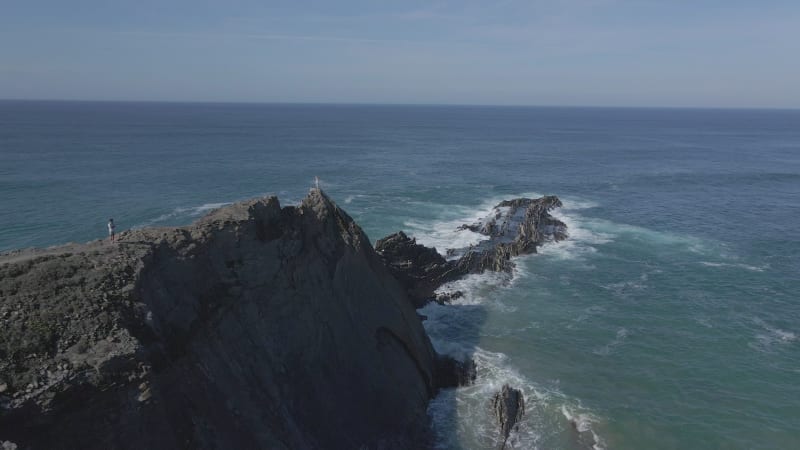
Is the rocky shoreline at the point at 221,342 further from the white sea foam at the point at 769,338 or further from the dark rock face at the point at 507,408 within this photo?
the white sea foam at the point at 769,338

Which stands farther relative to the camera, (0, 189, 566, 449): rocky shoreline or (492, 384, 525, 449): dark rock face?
(492, 384, 525, 449): dark rock face

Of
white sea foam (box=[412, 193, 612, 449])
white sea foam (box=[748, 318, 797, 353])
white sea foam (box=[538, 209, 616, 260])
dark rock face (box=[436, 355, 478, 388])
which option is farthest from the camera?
white sea foam (box=[538, 209, 616, 260])

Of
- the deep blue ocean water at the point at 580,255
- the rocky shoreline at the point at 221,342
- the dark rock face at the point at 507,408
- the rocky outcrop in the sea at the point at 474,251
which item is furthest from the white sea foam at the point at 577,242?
the dark rock face at the point at 507,408

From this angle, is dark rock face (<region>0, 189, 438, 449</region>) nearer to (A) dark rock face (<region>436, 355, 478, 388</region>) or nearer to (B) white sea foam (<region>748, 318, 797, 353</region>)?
(A) dark rock face (<region>436, 355, 478, 388</region>)

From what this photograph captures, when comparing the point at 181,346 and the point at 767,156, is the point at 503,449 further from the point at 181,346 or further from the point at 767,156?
the point at 767,156

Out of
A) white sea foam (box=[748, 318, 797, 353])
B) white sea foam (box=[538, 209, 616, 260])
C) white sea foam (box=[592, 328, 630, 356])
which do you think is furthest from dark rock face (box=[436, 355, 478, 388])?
white sea foam (box=[538, 209, 616, 260])

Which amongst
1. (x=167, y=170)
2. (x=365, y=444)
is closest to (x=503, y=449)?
(x=365, y=444)
